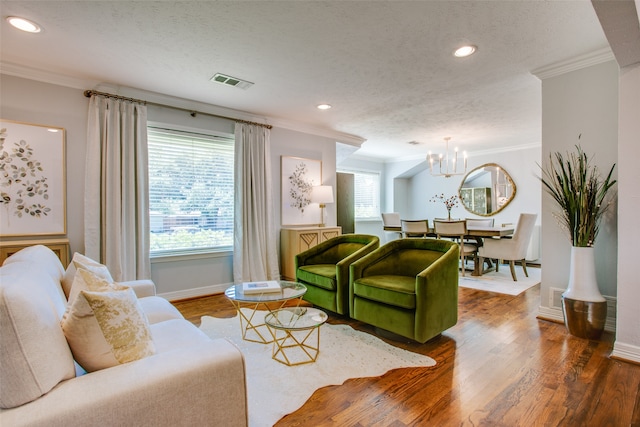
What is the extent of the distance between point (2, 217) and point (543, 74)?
5219mm

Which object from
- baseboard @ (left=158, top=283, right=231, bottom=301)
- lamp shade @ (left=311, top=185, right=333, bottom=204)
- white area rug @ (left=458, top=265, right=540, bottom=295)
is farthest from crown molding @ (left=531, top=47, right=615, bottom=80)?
baseboard @ (left=158, top=283, right=231, bottom=301)

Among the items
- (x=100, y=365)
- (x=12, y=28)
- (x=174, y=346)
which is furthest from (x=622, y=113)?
(x=12, y=28)

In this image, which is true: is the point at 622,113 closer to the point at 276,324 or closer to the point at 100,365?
the point at 276,324

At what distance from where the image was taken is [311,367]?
85.7 inches

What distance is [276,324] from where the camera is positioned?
218 centimetres

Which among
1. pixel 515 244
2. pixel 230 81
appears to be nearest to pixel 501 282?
pixel 515 244

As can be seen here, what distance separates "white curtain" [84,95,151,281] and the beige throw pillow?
2.53m

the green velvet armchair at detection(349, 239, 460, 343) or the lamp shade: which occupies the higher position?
the lamp shade

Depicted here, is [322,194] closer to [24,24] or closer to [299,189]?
[299,189]

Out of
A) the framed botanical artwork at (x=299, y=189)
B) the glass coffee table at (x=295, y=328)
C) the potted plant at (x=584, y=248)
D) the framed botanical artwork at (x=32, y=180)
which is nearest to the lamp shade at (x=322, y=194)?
the framed botanical artwork at (x=299, y=189)

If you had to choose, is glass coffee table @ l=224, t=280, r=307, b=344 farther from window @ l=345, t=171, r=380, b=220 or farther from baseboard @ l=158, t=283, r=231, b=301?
window @ l=345, t=171, r=380, b=220

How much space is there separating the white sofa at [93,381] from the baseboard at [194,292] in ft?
8.89

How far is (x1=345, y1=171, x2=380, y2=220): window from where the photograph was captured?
7.74m

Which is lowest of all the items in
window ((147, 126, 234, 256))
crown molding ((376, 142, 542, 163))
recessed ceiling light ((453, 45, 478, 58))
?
window ((147, 126, 234, 256))
